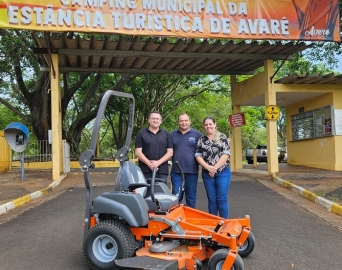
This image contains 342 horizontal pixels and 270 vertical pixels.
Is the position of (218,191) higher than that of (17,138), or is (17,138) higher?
(17,138)

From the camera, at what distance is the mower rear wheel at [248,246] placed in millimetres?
4449

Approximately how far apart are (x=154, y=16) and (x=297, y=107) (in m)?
8.97

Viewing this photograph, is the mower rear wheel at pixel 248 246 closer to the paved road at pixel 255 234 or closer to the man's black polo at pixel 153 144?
the paved road at pixel 255 234

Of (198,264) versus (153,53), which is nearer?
(198,264)

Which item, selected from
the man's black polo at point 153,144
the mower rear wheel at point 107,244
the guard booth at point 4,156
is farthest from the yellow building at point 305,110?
the guard booth at point 4,156

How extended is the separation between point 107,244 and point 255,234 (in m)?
2.50

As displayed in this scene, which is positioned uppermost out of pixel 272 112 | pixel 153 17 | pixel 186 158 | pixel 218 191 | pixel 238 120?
pixel 153 17

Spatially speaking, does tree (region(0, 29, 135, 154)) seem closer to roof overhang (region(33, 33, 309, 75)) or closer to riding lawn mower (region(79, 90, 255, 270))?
roof overhang (region(33, 33, 309, 75))

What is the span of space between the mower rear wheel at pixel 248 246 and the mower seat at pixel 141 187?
0.95 meters

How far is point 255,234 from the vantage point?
5641 millimetres

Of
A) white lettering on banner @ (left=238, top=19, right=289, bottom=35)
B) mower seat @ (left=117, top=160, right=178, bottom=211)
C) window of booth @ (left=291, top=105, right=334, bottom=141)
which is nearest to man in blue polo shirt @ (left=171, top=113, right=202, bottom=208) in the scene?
mower seat @ (left=117, top=160, right=178, bottom=211)

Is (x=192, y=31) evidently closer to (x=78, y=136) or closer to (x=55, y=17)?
(x=55, y=17)

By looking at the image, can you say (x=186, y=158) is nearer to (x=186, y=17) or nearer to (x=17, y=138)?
(x=186, y=17)

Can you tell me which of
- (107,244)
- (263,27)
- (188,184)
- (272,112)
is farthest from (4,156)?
(107,244)
